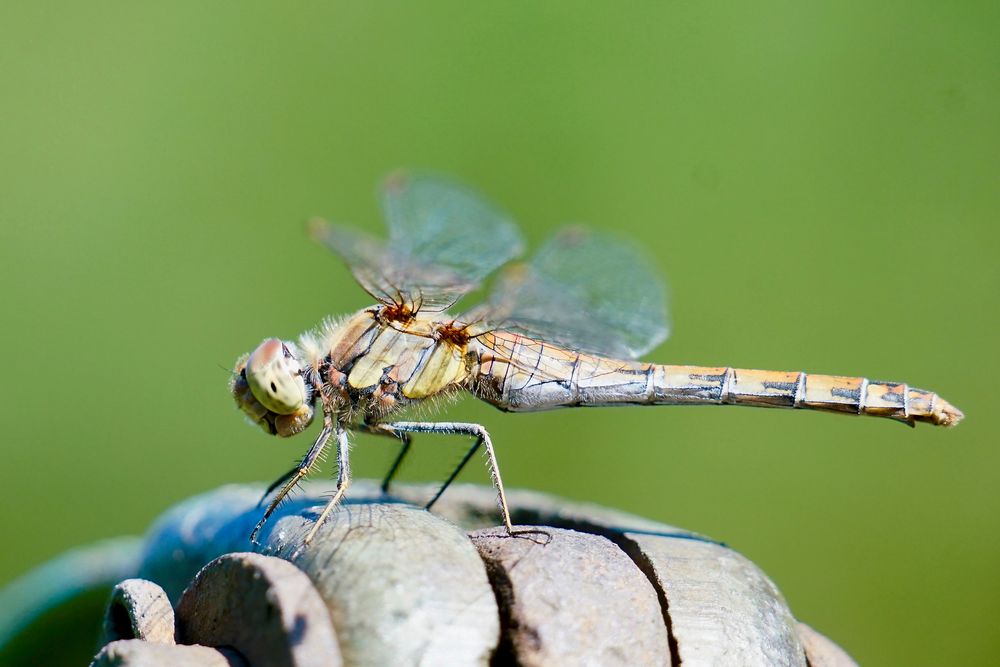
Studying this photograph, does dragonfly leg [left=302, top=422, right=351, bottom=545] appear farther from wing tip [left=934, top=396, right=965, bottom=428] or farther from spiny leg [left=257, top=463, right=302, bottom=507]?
wing tip [left=934, top=396, right=965, bottom=428]

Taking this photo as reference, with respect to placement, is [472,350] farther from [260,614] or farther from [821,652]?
[260,614]

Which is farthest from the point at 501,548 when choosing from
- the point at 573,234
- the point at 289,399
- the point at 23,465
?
the point at 23,465

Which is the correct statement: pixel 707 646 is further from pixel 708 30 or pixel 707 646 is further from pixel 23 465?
pixel 708 30

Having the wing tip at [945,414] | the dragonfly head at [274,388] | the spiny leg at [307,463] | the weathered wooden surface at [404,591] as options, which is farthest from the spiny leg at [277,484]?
the wing tip at [945,414]

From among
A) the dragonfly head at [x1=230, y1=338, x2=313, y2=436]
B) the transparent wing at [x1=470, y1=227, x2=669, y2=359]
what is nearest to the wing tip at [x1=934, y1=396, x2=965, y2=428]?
the transparent wing at [x1=470, y1=227, x2=669, y2=359]

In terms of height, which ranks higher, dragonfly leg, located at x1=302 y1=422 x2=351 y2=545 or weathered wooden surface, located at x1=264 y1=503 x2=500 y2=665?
dragonfly leg, located at x1=302 y1=422 x2=351 y2=545

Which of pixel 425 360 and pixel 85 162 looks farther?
pixel 85 162
